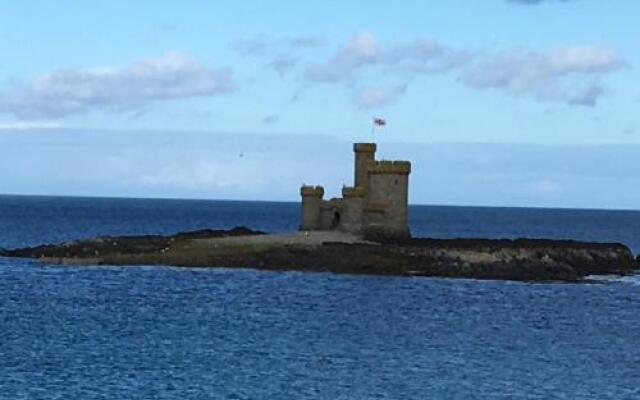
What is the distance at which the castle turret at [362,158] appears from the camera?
77.8 metres

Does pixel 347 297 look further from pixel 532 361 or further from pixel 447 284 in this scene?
pixel 532 361

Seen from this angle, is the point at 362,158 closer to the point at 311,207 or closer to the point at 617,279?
the point at 311,207

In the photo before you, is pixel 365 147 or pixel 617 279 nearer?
pixel 617 279

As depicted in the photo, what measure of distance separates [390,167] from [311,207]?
7852 mm

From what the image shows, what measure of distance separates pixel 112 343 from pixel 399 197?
34.8 m

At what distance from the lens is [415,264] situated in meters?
70.1

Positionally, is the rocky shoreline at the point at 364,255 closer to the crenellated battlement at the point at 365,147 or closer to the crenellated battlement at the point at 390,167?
the crenellated battlement at the point at 390,167

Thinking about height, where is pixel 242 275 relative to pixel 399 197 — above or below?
below

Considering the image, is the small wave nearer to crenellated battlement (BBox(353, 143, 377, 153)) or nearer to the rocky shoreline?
the rocky shoreline

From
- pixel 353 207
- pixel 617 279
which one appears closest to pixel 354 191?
pixel 353 207

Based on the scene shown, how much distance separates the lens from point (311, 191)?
80.6m

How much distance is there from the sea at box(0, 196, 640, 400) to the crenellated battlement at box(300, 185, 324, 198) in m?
11.4

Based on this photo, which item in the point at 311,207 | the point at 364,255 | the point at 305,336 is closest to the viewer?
the point at 305,336

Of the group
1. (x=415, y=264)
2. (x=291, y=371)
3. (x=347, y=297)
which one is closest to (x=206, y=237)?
(x=415, y=264)
